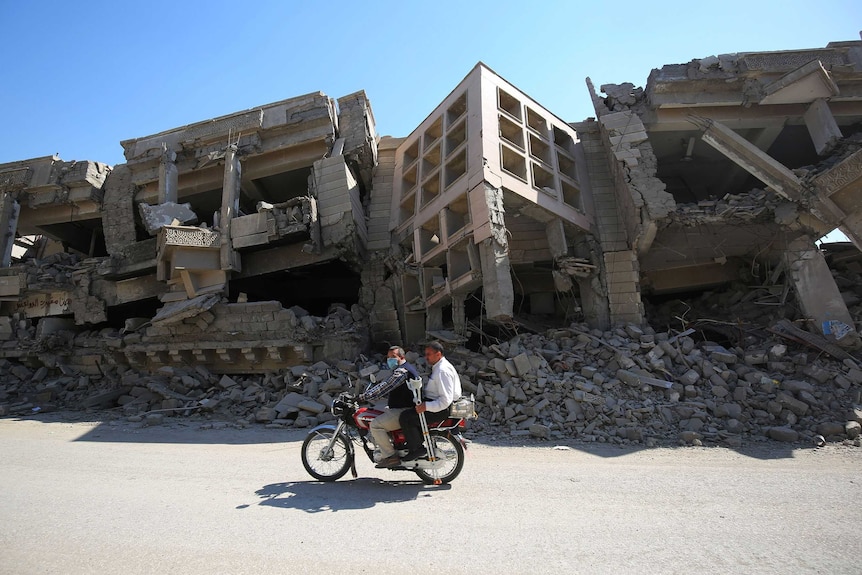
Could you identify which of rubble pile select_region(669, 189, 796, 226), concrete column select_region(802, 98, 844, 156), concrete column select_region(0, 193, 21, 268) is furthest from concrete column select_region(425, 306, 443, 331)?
concrete column select_region(0, 193, 21, 268)

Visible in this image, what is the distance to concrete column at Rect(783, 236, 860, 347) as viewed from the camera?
9195 millimetres

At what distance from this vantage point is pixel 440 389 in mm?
4426

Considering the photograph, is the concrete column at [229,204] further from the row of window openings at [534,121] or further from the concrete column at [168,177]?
the row of window openings at [534,121]

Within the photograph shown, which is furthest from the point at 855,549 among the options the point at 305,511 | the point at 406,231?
Answer: the point at 406,231

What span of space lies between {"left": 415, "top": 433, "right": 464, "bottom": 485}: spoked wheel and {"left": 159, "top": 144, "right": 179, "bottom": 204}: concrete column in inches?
486

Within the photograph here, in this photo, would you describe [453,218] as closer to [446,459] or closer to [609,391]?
[609,391]

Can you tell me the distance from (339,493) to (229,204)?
10.3 m

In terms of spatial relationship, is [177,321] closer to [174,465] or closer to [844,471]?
[174,465]

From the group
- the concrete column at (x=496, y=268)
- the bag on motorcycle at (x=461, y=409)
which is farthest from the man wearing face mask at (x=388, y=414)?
the concrete column at (x=496, y=268)

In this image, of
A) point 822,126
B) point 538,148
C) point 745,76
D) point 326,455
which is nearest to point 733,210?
point 822,126

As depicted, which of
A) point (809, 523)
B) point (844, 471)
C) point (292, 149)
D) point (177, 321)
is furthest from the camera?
point (292, 149)

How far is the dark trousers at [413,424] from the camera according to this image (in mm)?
4363

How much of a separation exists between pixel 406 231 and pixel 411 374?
8.11m

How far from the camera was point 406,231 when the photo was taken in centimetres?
1226
